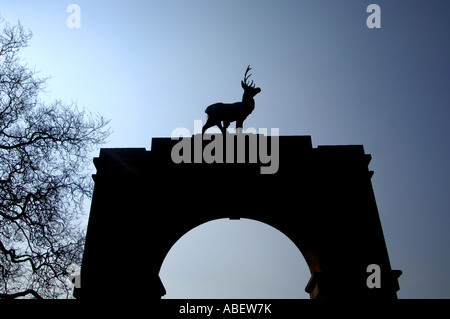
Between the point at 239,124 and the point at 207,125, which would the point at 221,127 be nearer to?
the point at 207,125

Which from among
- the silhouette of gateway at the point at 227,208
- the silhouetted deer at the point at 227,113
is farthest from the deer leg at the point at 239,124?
the silhouette of gateway at the point at 227,208

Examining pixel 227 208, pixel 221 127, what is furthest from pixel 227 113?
pixel 227 208

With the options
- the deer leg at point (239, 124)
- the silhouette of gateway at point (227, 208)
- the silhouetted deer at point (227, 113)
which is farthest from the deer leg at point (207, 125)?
the silhouette of gateway at point (227, 208)

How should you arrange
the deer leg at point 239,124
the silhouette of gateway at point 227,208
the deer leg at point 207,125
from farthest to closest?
the deer leg at point 207,125 < the deer leg at point 239,124 < the silhouette of gateway at point 227,208

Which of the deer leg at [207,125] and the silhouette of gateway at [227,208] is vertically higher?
the deer leg at [207,125]

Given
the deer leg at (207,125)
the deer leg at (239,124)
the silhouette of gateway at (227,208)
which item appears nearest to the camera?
the silhouette of gateway at (227,208)

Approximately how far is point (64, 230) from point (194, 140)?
6.47m

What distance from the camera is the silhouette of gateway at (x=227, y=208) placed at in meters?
10.1

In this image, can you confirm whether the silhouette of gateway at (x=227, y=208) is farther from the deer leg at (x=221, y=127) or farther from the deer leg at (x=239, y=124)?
the deer leg at (x=221, y=127)

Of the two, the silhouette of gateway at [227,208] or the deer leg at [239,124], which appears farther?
the deer leg at [239,124]

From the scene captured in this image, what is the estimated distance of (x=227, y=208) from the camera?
444 inches
